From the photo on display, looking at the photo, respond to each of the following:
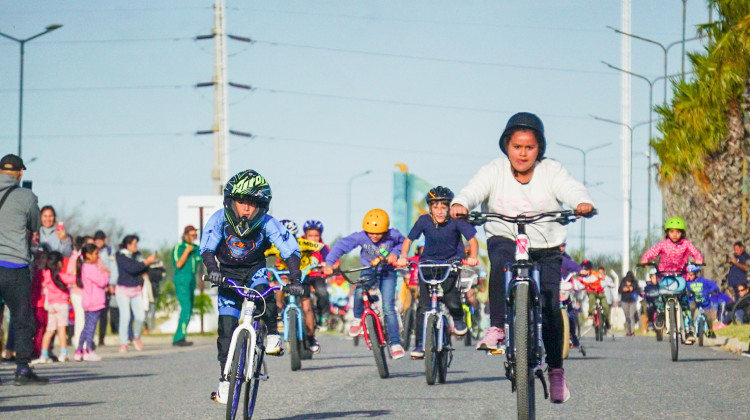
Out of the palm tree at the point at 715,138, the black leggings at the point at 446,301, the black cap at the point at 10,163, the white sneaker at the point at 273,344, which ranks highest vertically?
the palm tree at the point at 715,138

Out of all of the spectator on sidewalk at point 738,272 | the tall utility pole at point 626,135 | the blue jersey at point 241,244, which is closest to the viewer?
the blue jersey at point 241,244

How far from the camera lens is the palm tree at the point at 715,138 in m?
28.7

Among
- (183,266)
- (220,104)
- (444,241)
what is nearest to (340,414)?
(444,241)

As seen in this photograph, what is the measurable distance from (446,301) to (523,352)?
19.9 ft

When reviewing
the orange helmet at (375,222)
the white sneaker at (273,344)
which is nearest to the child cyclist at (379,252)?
the orange helmet at (375,222)

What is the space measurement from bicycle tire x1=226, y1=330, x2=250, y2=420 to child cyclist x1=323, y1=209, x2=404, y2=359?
5.68 meters

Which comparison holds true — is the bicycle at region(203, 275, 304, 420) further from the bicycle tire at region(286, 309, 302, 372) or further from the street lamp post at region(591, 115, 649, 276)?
the street lamp post at region(591, 115, 649, 276)

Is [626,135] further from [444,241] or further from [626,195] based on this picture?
[444,241]

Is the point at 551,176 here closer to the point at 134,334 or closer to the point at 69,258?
the point at 69,258

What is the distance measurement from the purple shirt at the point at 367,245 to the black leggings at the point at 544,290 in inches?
240

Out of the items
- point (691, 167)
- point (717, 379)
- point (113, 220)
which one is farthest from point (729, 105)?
point (113, 220)

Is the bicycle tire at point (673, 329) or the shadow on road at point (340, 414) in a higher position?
the bicycle tire at point (673, 329)

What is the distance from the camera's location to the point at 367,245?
14.9m

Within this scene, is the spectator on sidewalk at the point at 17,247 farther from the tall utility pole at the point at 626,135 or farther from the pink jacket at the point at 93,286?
the tall utility pole at the point at 626,135
